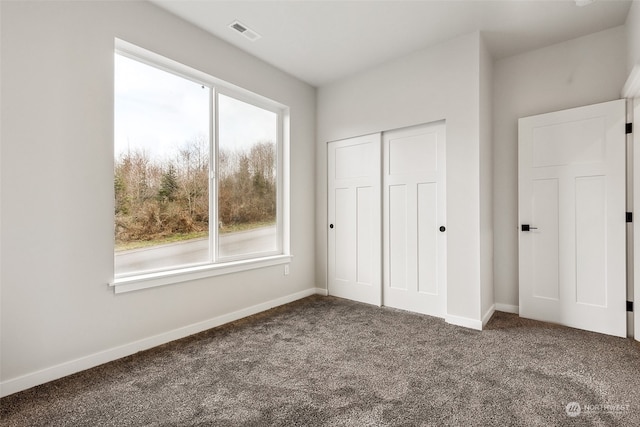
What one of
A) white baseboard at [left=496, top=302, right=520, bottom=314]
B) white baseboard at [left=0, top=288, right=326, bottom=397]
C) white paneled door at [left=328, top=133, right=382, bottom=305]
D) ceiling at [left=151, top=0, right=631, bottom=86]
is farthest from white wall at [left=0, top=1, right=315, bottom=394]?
white baseboard at [left=496, top=302, right=520, bottom=314]

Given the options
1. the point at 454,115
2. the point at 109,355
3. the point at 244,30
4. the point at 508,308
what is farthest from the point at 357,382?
the point at 244,30

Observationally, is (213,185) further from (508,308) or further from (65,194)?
(508,308)

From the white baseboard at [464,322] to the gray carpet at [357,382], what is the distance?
113 mm

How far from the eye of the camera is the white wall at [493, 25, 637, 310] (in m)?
2.95

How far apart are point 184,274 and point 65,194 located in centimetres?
109

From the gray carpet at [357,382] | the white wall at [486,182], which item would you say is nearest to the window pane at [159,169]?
the gray carpet at [357,382]

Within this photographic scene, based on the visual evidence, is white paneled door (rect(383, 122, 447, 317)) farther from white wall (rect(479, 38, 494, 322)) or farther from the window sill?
the window sill

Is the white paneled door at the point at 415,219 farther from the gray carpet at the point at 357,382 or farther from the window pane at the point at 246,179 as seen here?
the window pane at the point at 246,179

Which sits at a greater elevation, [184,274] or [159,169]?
[159,169]

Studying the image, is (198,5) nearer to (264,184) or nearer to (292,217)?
(264,184)

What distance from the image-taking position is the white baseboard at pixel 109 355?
6.40 feet

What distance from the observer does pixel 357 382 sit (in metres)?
2.01

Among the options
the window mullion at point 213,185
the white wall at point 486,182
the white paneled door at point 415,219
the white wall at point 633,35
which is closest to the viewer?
the white wall at point 633,35

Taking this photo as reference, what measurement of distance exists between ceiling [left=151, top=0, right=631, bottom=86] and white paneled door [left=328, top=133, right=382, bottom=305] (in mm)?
1074
